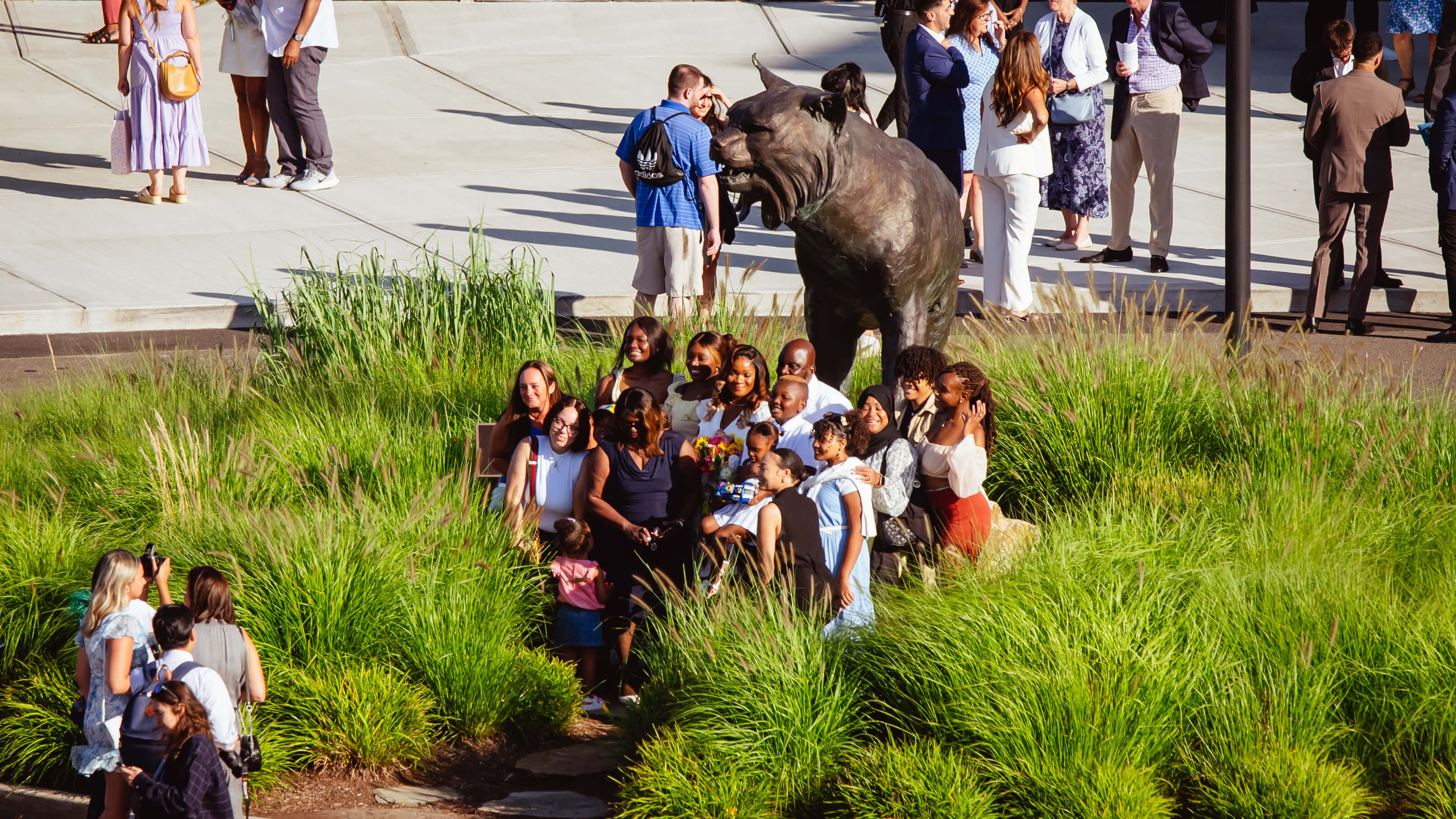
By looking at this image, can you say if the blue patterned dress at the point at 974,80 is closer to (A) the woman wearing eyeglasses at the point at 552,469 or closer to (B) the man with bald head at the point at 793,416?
(B) the man with bald head at the point at 793,416

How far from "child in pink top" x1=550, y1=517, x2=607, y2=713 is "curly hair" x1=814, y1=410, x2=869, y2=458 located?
1.27 metres

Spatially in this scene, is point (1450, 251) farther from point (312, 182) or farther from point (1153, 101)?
point (312, 182)

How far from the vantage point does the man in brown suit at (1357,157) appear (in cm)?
1121

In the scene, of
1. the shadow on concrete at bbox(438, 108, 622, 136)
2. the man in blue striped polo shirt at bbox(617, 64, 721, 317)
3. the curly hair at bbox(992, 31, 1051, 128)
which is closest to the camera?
the man in blue striped polo shirt at bbox(617, 64, 721, 317)

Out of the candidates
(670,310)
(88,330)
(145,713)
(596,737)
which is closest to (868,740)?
(596,737)

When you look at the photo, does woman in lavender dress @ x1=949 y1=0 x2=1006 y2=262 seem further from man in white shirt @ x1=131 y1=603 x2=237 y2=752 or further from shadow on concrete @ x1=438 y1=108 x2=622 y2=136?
man in white shirt @ x1=131 y1=603 x2=237 y2=752

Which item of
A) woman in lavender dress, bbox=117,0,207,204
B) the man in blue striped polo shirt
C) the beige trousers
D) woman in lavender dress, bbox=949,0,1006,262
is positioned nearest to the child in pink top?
the man in blue striped polo shirt

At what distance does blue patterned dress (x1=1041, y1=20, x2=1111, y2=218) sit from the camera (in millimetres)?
13414

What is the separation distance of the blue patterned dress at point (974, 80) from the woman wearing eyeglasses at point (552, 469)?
5902 mm

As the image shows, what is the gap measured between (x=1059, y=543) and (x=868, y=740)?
1.24 metres

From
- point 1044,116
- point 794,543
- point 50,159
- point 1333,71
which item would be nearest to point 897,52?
→ point 1044,116

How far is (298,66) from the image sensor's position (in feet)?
48.2

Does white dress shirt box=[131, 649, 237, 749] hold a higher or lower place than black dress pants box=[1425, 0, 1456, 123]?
lower

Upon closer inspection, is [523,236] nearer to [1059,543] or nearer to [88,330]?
[88,330]
